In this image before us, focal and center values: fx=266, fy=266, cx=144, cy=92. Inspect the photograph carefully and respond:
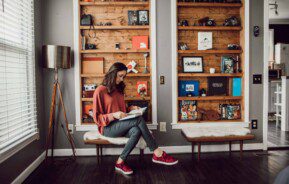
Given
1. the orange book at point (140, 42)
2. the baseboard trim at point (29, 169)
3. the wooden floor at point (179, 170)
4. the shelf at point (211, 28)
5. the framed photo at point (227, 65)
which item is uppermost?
the shelf at point (211, 28)

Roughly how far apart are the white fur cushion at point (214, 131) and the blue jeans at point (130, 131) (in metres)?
0.63

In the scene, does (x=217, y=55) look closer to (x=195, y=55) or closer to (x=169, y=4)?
(x=195, y=55)

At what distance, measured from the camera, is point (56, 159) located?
3664 mm

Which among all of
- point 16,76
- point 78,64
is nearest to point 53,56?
point 78,64

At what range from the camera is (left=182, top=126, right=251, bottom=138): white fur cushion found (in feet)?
11.5

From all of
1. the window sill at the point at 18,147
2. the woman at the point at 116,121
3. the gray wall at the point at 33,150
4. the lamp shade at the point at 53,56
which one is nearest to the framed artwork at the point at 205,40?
the woman at the point at 116,121

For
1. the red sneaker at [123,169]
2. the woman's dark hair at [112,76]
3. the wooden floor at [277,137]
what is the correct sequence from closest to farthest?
the red sneaker at [123,169]
the woman's dark hair at [112,76]
the wooden floor at [277,137]

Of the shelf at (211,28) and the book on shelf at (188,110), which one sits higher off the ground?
the shelf at (211,28)

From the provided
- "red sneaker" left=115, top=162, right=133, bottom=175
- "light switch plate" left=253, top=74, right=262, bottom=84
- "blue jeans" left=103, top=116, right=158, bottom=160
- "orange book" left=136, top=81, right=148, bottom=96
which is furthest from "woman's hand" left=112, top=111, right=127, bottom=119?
"light switch plate" left=253, top=74, right=262, bottom=84

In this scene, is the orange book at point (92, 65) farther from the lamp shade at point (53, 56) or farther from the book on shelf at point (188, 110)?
the book on shelf at point (188, 110)

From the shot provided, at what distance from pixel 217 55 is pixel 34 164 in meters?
2.97

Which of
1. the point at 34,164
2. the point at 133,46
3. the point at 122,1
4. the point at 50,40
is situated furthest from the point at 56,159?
the point at 122,1

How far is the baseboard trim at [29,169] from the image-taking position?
9.16 feet

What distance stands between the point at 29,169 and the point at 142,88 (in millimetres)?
1807
